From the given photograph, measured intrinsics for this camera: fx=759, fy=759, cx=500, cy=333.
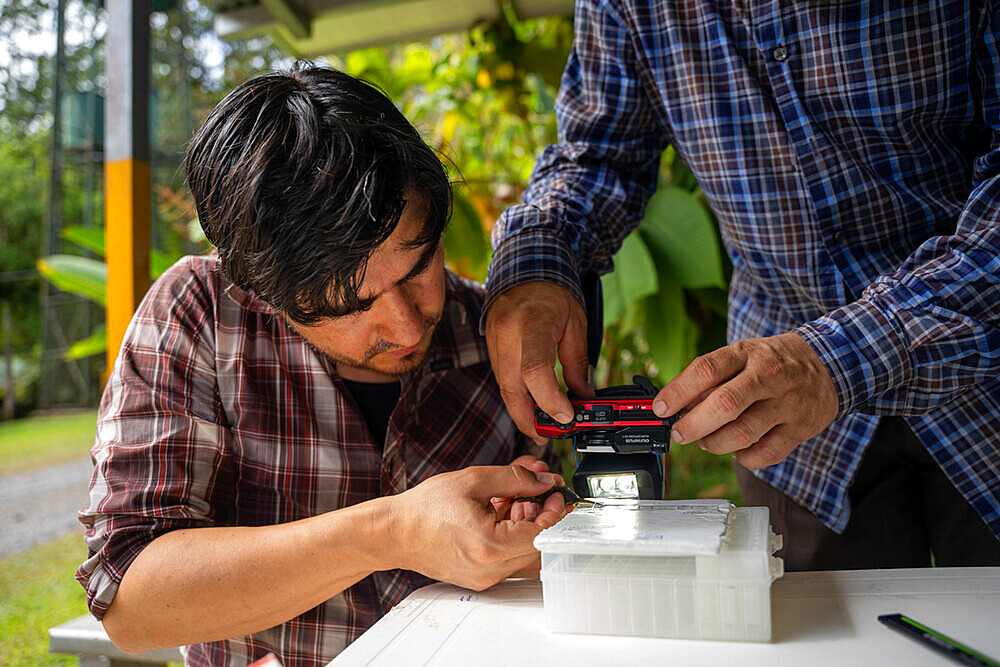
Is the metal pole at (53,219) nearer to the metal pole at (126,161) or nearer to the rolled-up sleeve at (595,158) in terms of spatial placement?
the metal pole at (126,161)

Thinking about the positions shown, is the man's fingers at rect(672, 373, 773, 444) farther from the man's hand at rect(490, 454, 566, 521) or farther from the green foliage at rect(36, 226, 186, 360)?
the green foliage at rect(36, 226, 186, 360)

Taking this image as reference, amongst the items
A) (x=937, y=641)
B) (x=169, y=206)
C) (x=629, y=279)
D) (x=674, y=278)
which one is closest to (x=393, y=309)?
(x=937, y=641)

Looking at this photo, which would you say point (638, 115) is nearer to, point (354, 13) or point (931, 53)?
point (931, 53)

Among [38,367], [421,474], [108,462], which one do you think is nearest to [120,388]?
[108,462]

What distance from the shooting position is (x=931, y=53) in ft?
3.18

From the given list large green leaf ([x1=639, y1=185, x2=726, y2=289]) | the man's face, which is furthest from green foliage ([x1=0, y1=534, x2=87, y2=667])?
large green leaf ([x1=639, y1=185, x2=726, y2=289])

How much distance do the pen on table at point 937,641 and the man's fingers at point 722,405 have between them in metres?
0.23

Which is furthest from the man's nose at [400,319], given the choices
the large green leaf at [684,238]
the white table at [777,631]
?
the large green leaf at [684,238]

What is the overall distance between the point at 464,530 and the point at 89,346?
1807 millimetres

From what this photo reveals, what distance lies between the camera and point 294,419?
3.50ft

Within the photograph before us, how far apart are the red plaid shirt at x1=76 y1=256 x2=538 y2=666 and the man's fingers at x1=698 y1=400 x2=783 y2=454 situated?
1.46ft

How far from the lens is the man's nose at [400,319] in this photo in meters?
0.94

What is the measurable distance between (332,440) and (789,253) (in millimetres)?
704

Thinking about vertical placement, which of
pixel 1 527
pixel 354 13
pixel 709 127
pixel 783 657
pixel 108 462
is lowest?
pixel 1 527
